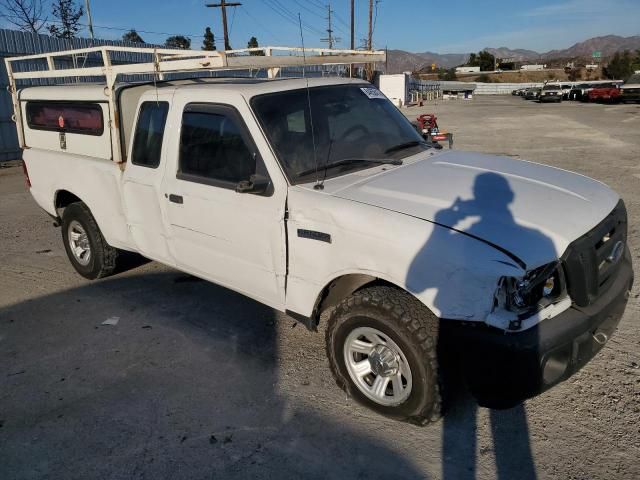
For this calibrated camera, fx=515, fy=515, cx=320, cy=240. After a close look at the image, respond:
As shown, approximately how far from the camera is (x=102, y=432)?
3107 millimetres

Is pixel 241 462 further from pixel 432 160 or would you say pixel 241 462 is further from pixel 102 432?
pixel 432 160

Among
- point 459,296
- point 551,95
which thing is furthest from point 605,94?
point 459,296

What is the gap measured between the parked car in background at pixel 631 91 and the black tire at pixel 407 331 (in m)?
36.1

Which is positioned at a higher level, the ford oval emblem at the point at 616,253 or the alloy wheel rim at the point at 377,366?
the ford oval emblem at the point at 616,253

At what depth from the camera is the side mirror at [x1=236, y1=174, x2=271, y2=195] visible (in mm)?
3254

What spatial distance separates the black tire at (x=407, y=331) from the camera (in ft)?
9.10

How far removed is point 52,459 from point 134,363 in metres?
1.01

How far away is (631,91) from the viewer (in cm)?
3231

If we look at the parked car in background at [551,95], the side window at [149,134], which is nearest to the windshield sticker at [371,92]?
the side window at [149,134]

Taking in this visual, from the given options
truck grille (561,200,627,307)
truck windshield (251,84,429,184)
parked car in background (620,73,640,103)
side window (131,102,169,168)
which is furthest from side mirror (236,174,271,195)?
parked car in background (620,73,640,103)

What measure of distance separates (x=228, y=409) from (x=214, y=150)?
5.83 feet

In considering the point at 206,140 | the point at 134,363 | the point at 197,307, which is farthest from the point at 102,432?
the point at 206,140

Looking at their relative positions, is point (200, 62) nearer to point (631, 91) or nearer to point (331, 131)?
point (331, 131)

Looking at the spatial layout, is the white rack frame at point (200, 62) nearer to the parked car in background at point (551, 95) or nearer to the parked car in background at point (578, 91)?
the parked car in background at point (551, 95)
